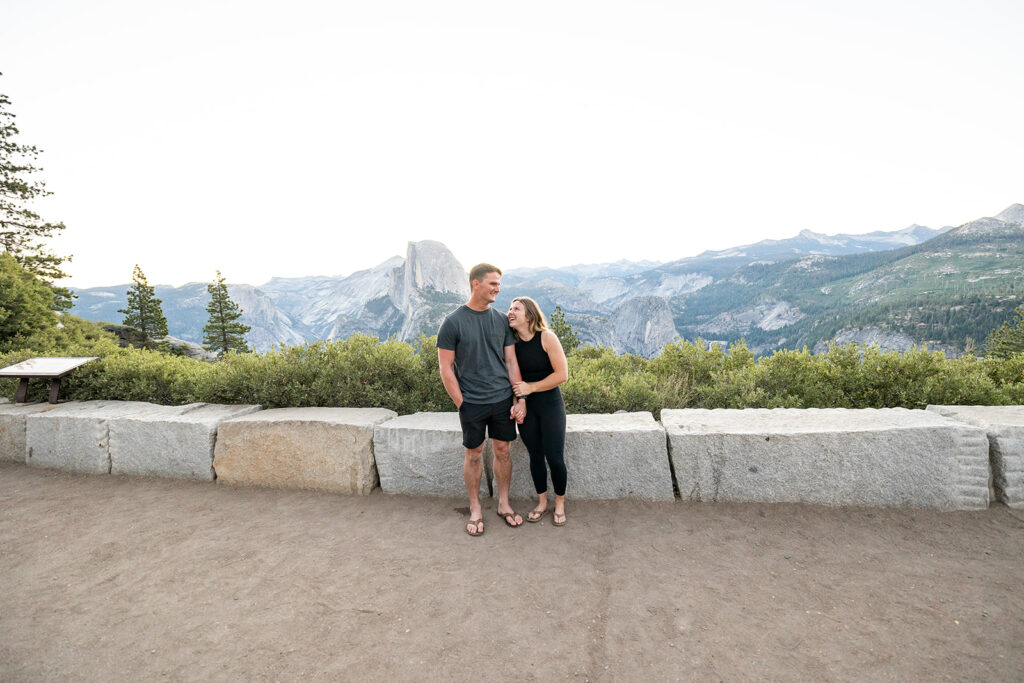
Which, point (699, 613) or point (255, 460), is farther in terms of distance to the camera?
point (255, 460)

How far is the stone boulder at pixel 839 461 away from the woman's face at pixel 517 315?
6.00 ft

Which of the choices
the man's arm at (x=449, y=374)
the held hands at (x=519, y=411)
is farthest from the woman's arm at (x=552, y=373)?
the man's arm at (x=449, y=374)

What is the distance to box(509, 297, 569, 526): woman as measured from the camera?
13.7ft

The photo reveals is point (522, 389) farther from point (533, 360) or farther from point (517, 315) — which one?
point (517, 315)

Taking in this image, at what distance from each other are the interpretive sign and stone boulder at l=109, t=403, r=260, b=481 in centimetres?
144

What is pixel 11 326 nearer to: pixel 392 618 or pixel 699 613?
pixel 392 618

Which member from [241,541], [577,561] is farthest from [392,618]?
[241,541]

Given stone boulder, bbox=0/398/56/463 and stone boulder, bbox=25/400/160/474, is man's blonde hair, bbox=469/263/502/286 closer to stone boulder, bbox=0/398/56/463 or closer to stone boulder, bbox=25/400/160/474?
stone boulder, bbox=25/400/160/474

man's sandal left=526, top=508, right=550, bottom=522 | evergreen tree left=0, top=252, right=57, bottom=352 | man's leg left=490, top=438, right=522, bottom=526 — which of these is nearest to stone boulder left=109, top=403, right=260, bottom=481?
man's leg left=490, top=438, right=522, bottom=526

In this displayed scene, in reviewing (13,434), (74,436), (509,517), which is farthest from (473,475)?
(13,434)

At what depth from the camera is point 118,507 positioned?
16.4 feet

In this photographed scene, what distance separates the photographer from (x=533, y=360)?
4.23 m

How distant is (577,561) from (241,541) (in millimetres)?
3100

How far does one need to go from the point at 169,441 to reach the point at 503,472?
4.32 m
